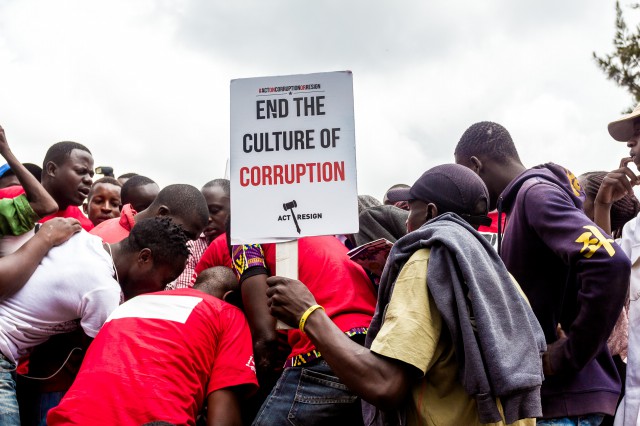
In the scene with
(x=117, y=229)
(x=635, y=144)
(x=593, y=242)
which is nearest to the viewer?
(x=593, y=242)

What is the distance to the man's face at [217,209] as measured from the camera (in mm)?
5207

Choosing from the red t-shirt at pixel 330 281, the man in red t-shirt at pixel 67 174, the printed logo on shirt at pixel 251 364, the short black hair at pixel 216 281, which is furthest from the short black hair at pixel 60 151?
the printed logo on shirt at pixel 251 364

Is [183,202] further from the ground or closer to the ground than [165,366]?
further from the ground

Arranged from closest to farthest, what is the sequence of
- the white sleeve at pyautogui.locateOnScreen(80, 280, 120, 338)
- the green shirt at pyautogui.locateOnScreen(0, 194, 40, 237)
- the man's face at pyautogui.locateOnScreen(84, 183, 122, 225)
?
the white sleeve at pyautogui.locateOnScreen(80, 280, 120, 338) → the green shirt at pyautogui.locateOnScreen(0, 194, 40, 237) → the man's face at pyautogui.locateOnScreen(84, 183, 122, 225)

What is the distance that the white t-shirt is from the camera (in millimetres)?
3297

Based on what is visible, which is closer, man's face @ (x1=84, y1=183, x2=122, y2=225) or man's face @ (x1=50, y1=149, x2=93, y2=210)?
man's face @ (x1=50, y1=149, x2=93, y2=210)

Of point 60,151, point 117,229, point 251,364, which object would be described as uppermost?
point 60,151

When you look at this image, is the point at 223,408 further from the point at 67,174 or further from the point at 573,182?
the point at 67,174

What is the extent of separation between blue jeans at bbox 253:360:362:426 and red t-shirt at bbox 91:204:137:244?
1.94 m

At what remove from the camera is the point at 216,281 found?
370 cm

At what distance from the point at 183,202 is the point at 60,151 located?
3.46ft

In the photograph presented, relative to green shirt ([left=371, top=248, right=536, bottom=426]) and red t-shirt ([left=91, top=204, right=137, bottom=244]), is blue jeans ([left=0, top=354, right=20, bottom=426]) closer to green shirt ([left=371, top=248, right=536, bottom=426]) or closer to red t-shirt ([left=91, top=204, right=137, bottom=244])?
red t-shirt ([left=91, top=204, right=137, bottom=244])

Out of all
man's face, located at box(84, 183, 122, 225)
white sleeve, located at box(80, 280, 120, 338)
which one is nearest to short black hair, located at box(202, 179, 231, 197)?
man's face, located at box(84, 183, 122, 225)

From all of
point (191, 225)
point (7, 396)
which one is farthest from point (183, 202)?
point (7, 396)
